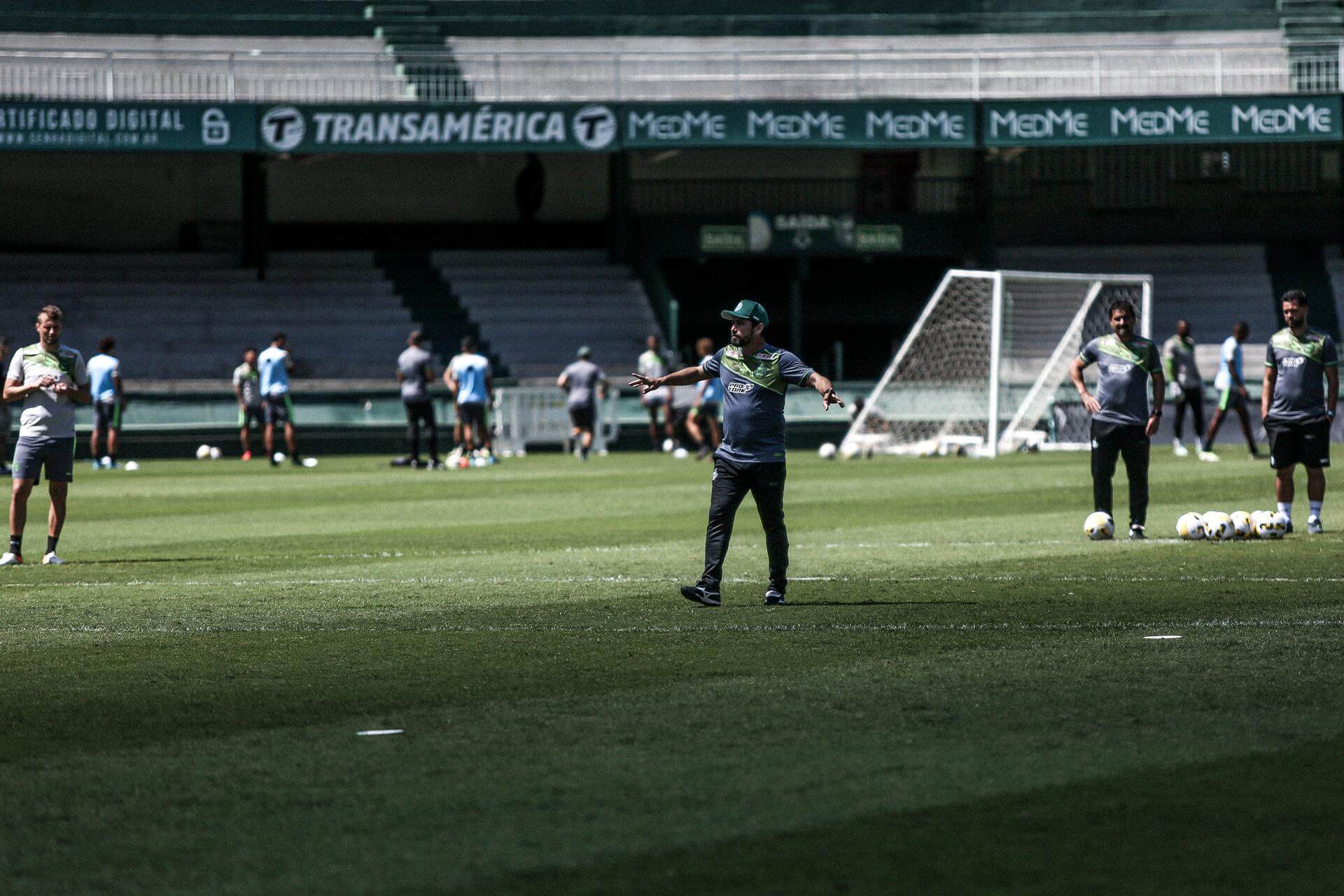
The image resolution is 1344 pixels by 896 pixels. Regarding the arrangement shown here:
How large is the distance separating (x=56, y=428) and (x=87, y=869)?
9104mm

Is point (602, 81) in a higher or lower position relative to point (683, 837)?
higher

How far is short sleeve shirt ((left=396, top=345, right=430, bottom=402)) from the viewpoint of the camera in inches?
1110

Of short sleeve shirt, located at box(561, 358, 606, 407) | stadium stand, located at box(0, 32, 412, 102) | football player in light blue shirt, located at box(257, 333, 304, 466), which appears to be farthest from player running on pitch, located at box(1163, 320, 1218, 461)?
stadium stand, located at box(0, 32, 412, 102)

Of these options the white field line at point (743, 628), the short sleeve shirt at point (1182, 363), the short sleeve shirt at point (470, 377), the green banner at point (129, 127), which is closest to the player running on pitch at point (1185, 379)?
the short sleeve shirt at point (1182, 363)

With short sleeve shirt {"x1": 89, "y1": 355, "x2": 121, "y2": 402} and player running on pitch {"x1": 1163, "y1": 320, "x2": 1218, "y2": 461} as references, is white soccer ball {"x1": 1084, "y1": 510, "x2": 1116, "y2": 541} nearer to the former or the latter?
player running on pitch {"x1": 1163, "y1": 320, "x2": 1218, "y2": 461}

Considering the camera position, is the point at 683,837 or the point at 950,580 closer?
the point at 683,837

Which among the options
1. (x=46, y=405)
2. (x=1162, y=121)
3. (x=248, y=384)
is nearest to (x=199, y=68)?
(x=248, y=384)

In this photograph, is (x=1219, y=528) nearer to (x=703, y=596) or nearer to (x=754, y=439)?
(x=754, y=439)

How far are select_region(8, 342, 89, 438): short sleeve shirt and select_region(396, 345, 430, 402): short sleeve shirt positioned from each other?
1455 centimetres

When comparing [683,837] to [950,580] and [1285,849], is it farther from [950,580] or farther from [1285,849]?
[950,580]

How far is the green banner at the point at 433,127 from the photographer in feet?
122

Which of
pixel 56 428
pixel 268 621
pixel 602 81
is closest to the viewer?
pixel 268 621

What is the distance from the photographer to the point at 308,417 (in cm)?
3419

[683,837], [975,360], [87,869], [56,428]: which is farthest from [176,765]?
[975,360]
